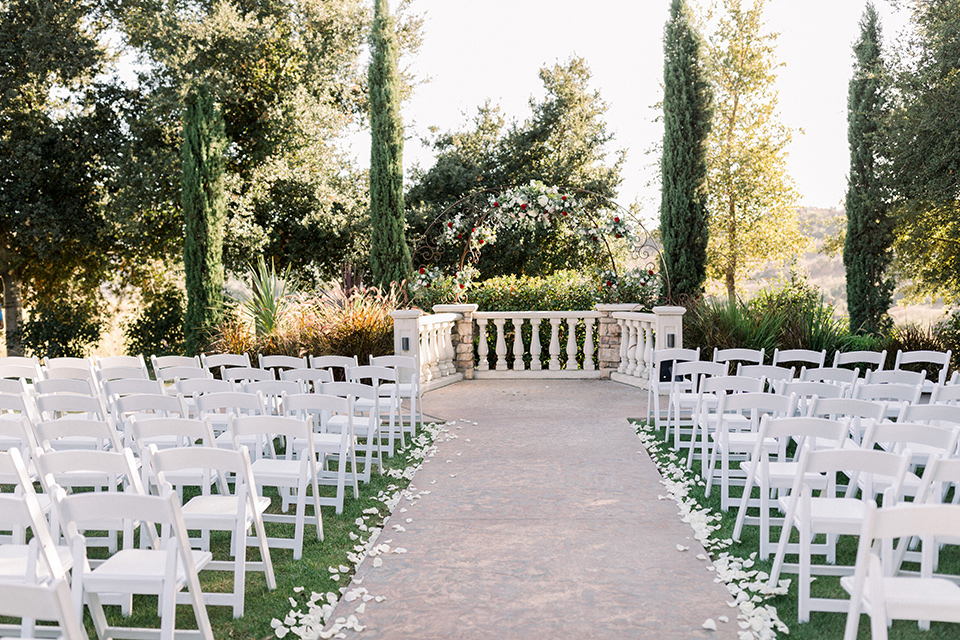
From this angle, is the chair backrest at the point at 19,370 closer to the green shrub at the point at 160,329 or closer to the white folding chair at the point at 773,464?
the white folding chair at the point at 773,464

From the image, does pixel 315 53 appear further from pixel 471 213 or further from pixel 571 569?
pixel 571 569

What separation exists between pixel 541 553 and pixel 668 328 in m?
5.62

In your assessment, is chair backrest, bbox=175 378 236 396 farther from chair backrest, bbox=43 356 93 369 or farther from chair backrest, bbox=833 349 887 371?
chair backrest, bbox=833 349 887 371

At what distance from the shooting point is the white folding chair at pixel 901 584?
2.16 m

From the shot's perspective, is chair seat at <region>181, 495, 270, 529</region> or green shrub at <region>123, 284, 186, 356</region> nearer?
chair seat at <region>181, 495, 270, 529</region>

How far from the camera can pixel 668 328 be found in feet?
30.0

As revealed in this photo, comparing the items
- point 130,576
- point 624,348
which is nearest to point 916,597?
point 130,576

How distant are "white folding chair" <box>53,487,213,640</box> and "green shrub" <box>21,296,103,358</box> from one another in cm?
1416

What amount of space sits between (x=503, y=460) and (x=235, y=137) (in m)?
14.0

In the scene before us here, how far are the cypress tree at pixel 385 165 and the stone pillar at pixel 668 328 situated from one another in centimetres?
563

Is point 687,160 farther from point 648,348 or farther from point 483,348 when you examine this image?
point 483,348

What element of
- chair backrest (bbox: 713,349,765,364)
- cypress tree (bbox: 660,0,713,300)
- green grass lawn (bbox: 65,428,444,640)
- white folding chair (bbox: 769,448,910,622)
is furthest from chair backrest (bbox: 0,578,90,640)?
cypress tree (bbox: 660,0,713,300)

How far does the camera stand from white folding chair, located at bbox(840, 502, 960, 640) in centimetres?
216

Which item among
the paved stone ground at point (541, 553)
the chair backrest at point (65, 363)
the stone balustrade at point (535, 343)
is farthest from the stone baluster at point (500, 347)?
the chair backrest at point (65, 363)
